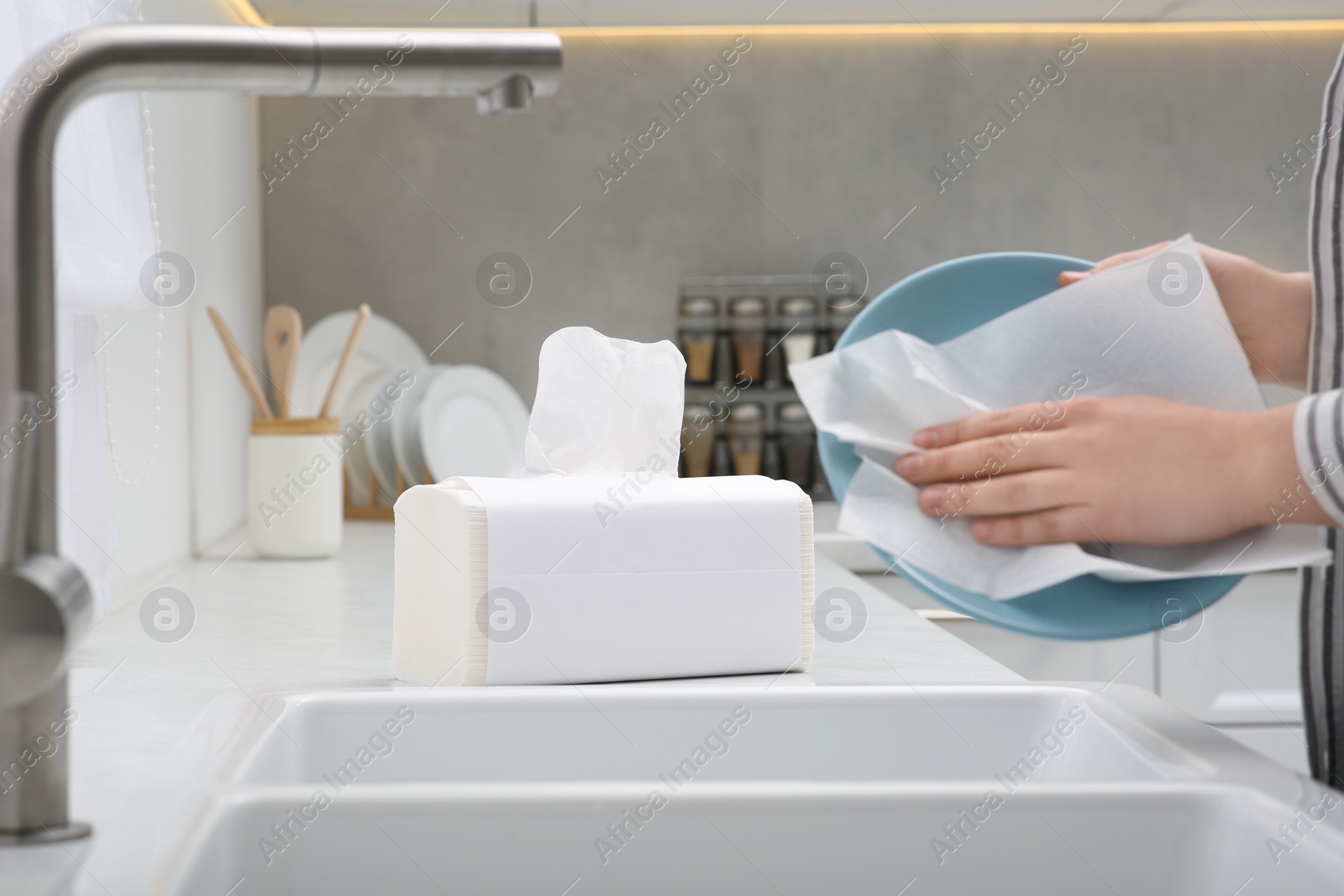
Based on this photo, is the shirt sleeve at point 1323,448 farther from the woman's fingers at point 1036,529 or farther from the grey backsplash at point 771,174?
the grey backsplash at point 771,174

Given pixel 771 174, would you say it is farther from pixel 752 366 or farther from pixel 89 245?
pixel 89 245

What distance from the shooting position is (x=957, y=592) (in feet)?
1.80

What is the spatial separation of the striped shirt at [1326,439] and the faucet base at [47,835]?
18.2 inches

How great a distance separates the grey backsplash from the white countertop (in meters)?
0.87

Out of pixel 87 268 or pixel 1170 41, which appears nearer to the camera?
pixel 87 268

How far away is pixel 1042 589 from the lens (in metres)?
0.56

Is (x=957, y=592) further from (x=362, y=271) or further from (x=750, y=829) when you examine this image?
(x=362, y=271)

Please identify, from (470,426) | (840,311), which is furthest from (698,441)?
(470,426)

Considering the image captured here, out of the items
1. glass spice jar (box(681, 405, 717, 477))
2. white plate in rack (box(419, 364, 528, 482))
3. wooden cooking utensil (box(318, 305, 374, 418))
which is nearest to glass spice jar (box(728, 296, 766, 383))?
glass spice jar (box(681, 405, 717, 477))

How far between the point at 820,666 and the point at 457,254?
140cm

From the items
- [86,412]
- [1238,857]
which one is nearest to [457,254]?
[86,412]

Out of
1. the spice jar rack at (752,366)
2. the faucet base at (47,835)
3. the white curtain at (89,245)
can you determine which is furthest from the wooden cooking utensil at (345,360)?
the faucet base at (47,835)

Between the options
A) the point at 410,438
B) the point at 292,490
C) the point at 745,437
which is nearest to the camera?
the point at 292,490

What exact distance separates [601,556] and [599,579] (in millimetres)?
14
